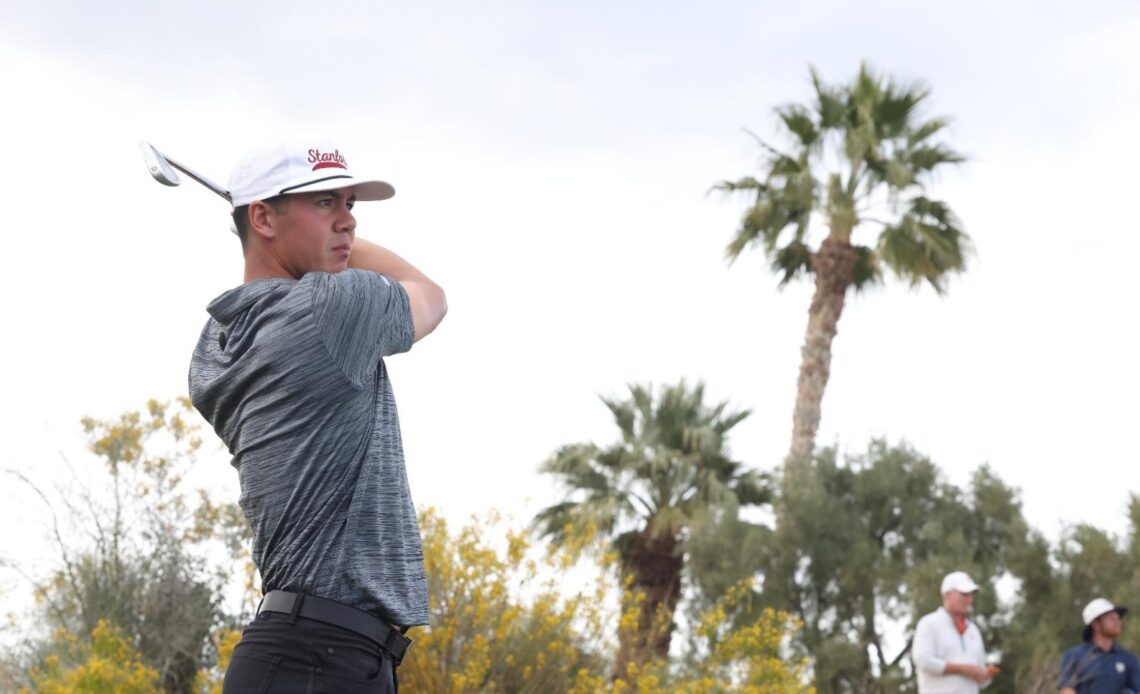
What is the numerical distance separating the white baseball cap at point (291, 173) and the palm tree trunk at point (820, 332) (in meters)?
20.5

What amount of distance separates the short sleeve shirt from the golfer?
27.3ft

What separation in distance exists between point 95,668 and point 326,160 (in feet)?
25.9

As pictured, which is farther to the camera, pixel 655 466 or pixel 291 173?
pixel 655 466

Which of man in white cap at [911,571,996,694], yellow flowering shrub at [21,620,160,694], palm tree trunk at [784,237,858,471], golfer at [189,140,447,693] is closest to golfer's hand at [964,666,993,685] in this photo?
man in white cap at [911,571,996,694]

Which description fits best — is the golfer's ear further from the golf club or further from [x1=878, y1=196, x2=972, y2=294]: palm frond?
[x1=878, y1=196, x2=972, y2=294]: palm frond

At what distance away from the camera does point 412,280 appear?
2682 mm

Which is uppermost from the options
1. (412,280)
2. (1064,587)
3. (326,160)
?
(1064,587)

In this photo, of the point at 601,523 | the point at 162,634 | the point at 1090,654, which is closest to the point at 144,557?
the point at 162,634

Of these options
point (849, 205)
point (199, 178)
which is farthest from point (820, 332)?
point (199, 178)

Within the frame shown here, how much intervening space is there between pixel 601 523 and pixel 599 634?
12.3m

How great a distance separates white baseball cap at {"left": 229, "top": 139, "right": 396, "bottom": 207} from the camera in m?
2.56

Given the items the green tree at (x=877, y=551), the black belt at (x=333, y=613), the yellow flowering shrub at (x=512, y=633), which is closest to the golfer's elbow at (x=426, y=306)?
the black belt at (x=333, y=613)

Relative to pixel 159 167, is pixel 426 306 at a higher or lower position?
lower

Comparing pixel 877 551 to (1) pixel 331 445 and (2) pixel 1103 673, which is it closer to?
(2) pixel 1103 673
